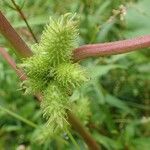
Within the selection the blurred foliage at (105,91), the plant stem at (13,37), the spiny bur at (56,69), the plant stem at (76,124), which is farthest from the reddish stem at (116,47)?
the blurred foliage at (105,91)

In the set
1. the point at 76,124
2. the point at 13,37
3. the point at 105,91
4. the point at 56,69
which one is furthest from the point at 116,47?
the point at 105,91

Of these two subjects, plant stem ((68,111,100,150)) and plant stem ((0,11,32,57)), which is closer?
plant stem ((0,11,32,57))

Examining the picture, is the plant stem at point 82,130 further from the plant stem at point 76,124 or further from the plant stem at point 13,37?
the plant stem at point 13,37

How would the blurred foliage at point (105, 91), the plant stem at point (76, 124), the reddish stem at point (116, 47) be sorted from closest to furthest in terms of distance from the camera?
the reddish stem at point (116, 47) → the plant stem at point (76, 124) → the blurred foliage at point (105, 91)

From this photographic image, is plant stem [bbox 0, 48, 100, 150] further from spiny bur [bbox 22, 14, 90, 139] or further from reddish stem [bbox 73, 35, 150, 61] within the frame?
reddish stem [bbox 73, 35, 150, 61]

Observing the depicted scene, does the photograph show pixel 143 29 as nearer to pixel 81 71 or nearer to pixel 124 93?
pixel 124 93

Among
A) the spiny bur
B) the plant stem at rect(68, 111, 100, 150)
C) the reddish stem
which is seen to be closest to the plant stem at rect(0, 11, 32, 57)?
the spiny bur
